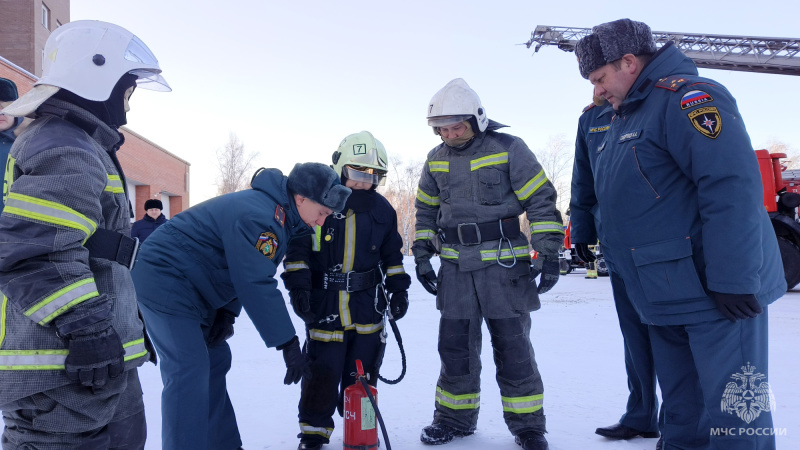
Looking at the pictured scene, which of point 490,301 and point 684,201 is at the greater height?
point 684,201

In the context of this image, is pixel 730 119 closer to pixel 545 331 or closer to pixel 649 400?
pixel 649 400

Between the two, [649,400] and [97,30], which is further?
[649,400]

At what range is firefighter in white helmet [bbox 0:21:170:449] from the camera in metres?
1.62

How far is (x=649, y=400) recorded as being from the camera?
3.21 metres

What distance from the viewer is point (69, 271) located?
1656 millimetres

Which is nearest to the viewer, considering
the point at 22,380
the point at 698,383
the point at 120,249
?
the point at 22,380

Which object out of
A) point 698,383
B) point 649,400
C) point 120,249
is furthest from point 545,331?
point 120,249

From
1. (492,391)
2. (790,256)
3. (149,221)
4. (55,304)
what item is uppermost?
(149,221)

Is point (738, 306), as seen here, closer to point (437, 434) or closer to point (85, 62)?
point (437, 434)

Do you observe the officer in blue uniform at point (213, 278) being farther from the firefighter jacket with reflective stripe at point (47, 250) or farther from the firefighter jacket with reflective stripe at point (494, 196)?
the firefighter jacket with reflective stripe at point (494, 196)

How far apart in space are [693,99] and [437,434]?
2.23 m

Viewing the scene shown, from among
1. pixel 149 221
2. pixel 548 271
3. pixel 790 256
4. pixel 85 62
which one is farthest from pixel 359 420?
pixel 790 256

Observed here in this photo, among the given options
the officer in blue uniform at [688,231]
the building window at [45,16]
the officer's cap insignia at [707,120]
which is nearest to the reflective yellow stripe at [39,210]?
the officer in blue uniform at [688,231]

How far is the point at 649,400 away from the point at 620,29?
208 centimetres
